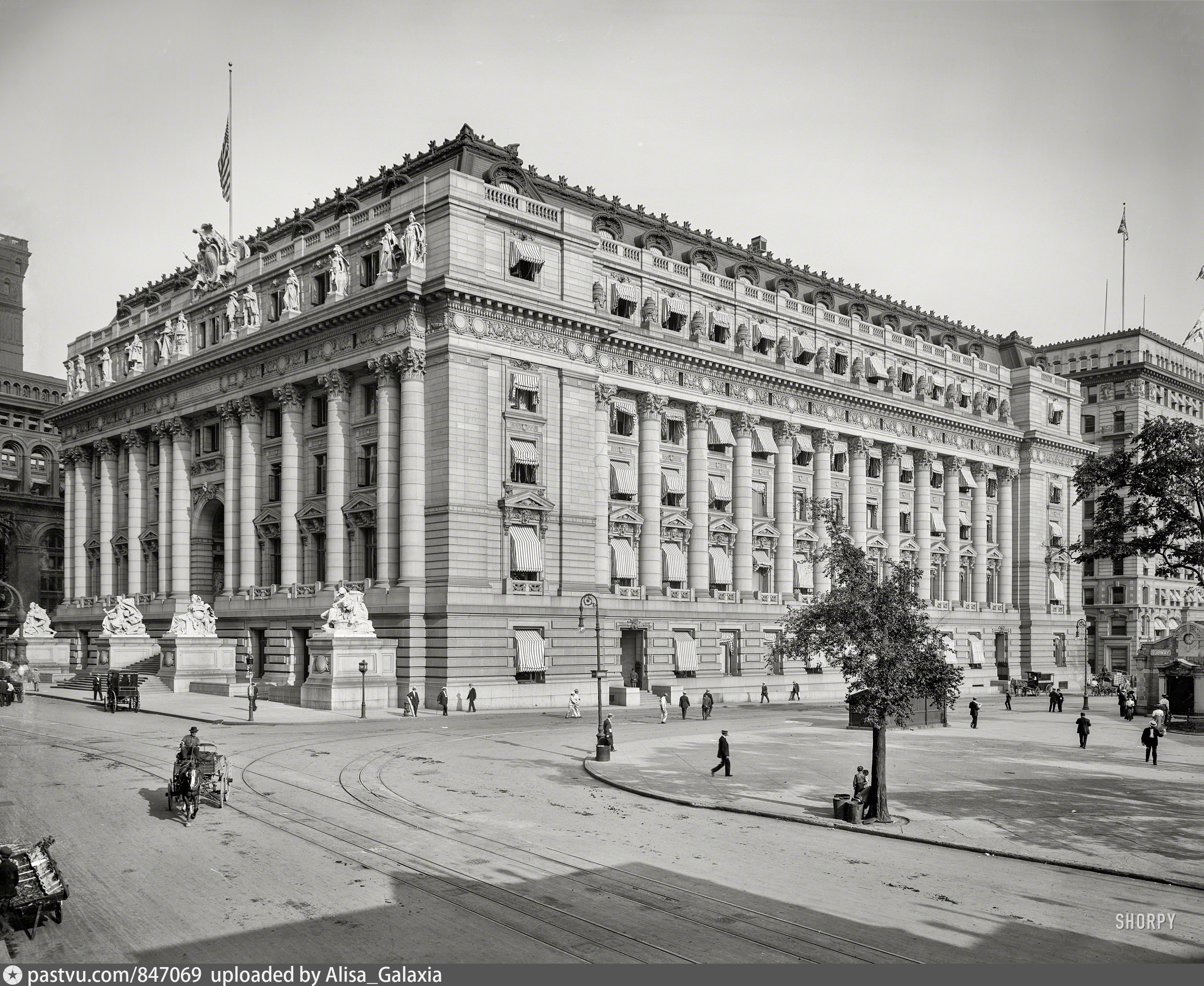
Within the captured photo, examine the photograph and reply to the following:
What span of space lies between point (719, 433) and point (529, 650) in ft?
68.1

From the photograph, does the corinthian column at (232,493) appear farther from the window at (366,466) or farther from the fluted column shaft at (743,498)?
the fluted column shaft at (743,498)

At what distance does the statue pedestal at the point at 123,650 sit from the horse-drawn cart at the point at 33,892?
50.4 metres

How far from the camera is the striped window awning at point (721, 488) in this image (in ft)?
227

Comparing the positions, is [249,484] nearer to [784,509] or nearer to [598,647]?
[598,647]

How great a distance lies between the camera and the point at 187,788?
22.8m

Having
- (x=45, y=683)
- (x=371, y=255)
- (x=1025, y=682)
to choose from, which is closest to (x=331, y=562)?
(x=371, y=255)

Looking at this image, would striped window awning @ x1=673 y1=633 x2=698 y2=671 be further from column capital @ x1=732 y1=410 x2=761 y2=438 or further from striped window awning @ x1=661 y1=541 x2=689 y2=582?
column capital @ x1=732 y1=410 x2=761 y2=438

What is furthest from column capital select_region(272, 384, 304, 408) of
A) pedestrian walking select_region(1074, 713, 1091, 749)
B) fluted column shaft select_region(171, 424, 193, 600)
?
pedestrian walking select_region(1074, 713, 1091, 749)

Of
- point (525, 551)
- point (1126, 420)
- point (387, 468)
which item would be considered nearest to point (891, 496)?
point (525, 551)

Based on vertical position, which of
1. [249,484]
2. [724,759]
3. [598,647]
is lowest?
[724,759]

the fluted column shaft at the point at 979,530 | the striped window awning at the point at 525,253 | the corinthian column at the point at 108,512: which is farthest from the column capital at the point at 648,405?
the corinthian column at the point at 108,512

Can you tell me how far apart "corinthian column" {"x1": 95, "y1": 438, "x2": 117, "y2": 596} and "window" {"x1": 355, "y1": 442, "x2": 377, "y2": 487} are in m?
27.9

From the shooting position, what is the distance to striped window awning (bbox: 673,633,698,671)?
2520 inches

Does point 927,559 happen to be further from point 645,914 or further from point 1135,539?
point 645,914
